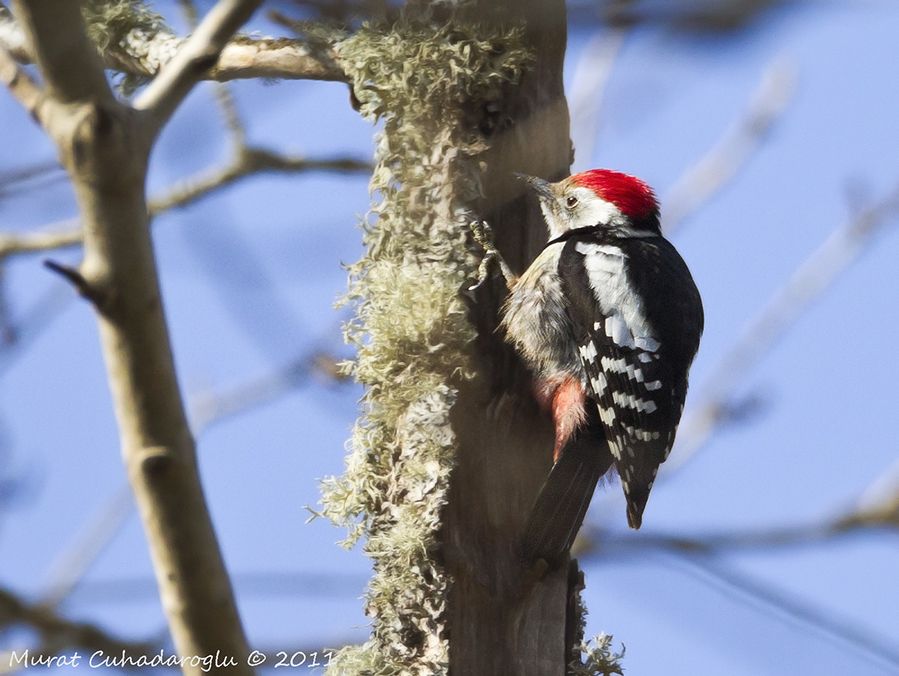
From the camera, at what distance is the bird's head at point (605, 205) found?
362 cm

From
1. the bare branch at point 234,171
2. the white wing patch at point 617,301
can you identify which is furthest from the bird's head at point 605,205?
the bare branch at point 234,171

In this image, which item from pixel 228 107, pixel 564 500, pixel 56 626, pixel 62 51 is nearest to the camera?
pixel 62 51

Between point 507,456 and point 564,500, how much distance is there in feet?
0.70

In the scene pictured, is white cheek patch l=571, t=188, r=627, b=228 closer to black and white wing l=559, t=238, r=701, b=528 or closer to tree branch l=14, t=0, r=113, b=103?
black and white wing l=559, t=238, r=701, b=528

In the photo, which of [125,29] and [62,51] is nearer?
[62,51]

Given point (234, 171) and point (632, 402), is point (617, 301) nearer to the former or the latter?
point (632, 402)

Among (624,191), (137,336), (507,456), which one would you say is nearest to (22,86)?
(137,336)

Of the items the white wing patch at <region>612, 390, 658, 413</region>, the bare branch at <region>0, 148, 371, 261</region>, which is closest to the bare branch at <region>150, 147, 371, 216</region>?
the bare branch at <region>0, 148, 371, 261</region>

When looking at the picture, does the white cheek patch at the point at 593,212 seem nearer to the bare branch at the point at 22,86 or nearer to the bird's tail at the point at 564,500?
the bird's tail at the point at 564,500

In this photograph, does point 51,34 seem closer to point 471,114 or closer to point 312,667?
point 471,114

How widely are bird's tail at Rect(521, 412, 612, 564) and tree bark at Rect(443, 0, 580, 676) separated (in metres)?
0.05

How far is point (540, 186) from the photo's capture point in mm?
3318

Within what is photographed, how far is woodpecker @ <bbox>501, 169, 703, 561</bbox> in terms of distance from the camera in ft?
10.5

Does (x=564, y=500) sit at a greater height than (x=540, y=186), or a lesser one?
lesser
